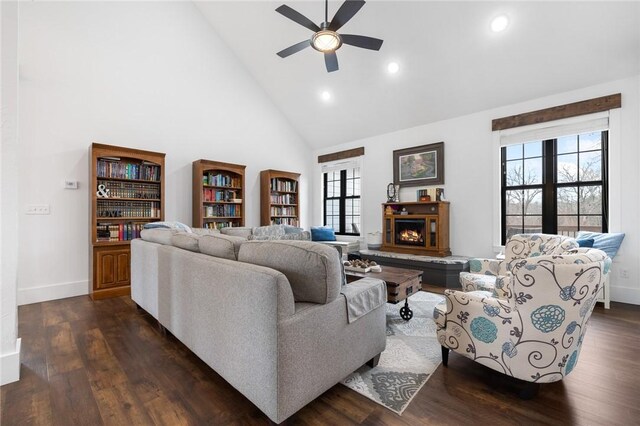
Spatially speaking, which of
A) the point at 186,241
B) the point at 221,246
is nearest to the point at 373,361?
the point at 221,246

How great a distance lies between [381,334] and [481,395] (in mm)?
666

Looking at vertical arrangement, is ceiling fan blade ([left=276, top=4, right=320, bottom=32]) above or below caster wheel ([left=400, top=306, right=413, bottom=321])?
above

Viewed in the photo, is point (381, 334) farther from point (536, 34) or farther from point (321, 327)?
point (536, 34)

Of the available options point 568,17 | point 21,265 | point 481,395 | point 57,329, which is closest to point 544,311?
point 481,395

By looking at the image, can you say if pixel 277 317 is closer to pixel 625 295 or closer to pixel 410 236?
pixel 410 236

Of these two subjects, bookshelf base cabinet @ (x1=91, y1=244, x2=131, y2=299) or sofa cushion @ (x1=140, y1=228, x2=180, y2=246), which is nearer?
sofa cushion @ (x1=140, y1=228, x2=180, y2=246)

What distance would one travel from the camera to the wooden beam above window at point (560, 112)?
3547 mm

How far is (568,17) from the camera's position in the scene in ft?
10.6

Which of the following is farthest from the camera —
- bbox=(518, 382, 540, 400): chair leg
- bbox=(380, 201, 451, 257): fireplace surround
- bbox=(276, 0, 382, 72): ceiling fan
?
bbox=(380, 201, 451, 257): fireplace surround

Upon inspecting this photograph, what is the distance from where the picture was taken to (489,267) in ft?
10.2

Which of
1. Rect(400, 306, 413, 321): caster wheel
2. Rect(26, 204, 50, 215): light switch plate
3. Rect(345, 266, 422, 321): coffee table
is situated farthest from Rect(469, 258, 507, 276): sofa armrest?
Rect(26, 204, 50, 215): light switch plate

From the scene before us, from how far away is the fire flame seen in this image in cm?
509

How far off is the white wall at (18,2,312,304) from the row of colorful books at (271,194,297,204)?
1025 mm

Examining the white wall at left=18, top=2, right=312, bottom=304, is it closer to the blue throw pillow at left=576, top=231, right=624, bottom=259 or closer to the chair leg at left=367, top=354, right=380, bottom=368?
the chair leg at left=367, top=354, right=380, bottom=368
